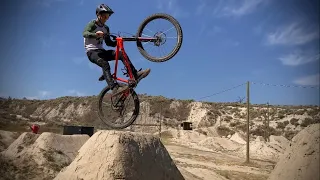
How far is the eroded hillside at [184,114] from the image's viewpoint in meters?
45.4

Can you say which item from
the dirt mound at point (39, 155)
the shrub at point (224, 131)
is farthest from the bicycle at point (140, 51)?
the shrub at point (224, 131)

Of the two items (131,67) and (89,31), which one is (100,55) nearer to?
(89,31)

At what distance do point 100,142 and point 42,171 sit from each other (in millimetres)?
5917

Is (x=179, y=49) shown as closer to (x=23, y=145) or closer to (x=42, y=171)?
(x=42, y=171)

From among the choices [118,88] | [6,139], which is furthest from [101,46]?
[6,139]

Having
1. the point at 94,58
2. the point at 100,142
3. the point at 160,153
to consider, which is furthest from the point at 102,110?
the point at 160,153

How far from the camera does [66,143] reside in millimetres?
15016

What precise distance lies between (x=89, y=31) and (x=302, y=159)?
6.46m

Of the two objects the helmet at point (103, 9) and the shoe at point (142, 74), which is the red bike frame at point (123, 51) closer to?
the shoe at point (142, 74)

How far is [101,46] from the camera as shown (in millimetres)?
6648

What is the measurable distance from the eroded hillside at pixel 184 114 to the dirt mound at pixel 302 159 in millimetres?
32048

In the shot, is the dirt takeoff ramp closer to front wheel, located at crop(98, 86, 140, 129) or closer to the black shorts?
front wheel, located at crop(98, 86, 140, 129)

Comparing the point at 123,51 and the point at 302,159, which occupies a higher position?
the point at 123,51

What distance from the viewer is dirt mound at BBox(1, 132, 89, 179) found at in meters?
12.0
